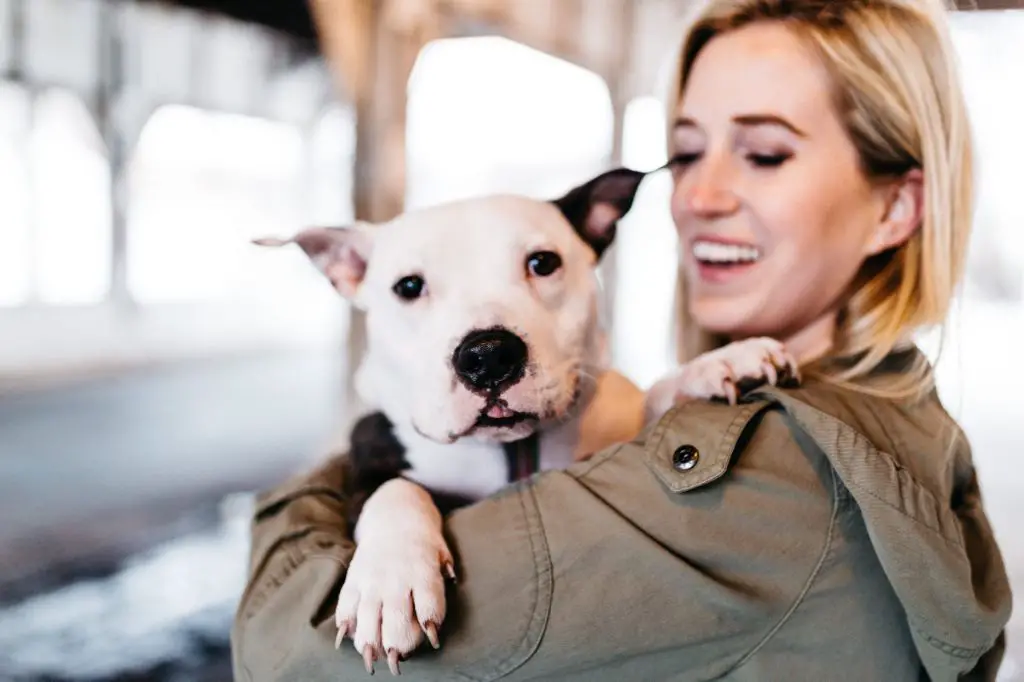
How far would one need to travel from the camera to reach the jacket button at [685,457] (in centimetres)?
95

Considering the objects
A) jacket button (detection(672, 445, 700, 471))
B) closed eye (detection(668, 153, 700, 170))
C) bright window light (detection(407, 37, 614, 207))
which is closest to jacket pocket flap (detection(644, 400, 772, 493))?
jacket button (detection(672, 445, 700, 471))

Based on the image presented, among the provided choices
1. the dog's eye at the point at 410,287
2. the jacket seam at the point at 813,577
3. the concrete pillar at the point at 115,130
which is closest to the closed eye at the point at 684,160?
the dog's eye at the point at 410,287

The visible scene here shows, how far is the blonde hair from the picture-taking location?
3.98ft

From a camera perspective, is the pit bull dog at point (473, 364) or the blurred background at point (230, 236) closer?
the pit bull dog at point (473, 364)

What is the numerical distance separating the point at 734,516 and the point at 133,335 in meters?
1.29

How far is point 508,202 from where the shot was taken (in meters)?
1.26

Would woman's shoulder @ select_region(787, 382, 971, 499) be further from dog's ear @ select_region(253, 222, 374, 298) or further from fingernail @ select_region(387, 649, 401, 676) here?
dog's ear @ select_region(253, 222, 374, 298)

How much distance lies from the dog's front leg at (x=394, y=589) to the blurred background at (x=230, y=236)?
2.96 feet

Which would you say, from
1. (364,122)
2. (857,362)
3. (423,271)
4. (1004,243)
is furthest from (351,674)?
(1004,243)

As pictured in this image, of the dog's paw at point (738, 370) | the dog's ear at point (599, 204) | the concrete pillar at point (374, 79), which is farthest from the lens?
the concrete pillar at point (374, 79)

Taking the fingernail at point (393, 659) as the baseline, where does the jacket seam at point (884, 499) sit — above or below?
above

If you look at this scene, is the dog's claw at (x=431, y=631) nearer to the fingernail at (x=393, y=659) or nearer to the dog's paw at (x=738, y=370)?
the fingernail at (x=393, y=659)

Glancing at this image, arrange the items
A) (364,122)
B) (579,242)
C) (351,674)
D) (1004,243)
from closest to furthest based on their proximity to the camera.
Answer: (351,674) < (579,242) < (1004,243) < (364,122)

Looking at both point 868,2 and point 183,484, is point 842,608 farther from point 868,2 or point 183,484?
point 183,484
